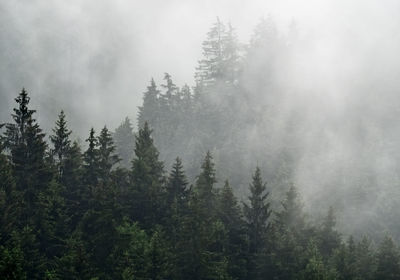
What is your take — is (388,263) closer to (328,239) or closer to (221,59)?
(328,239)

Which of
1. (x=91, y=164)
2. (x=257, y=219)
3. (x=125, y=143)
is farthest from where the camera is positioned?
(x=125, y=143)

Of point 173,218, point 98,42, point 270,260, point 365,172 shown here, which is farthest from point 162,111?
point 98,42

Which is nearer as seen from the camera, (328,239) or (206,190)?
(328,239)

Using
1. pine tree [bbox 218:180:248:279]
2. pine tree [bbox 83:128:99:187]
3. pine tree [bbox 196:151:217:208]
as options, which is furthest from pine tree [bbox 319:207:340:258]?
pine tree [bbox 83:128:99:187]

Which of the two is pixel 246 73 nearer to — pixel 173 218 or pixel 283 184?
pixel 283 184

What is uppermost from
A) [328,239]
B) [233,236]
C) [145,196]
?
[145,196]

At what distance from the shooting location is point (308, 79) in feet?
285

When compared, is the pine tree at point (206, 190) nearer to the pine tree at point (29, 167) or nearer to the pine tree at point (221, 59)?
the pine tree at point (29, 167)

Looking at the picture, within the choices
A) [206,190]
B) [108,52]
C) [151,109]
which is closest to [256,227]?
[206,190]

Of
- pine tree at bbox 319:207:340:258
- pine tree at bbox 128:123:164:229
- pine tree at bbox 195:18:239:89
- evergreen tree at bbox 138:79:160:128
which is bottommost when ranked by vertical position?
pine tree at bbox 319:207:340:258

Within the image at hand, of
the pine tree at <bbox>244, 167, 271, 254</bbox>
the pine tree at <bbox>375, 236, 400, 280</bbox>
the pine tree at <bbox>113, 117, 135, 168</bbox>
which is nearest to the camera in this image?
the pine tree at <bbox>375, 236, 400, 280</bbox>

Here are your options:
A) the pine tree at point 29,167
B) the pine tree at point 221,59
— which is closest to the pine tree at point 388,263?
the pine tree at point 29,167

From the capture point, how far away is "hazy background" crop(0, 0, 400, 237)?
70188 mm

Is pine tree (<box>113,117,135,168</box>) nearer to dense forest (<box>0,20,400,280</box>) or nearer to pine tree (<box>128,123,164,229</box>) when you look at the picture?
dense forest (<box>0,20,400,280</box>)
